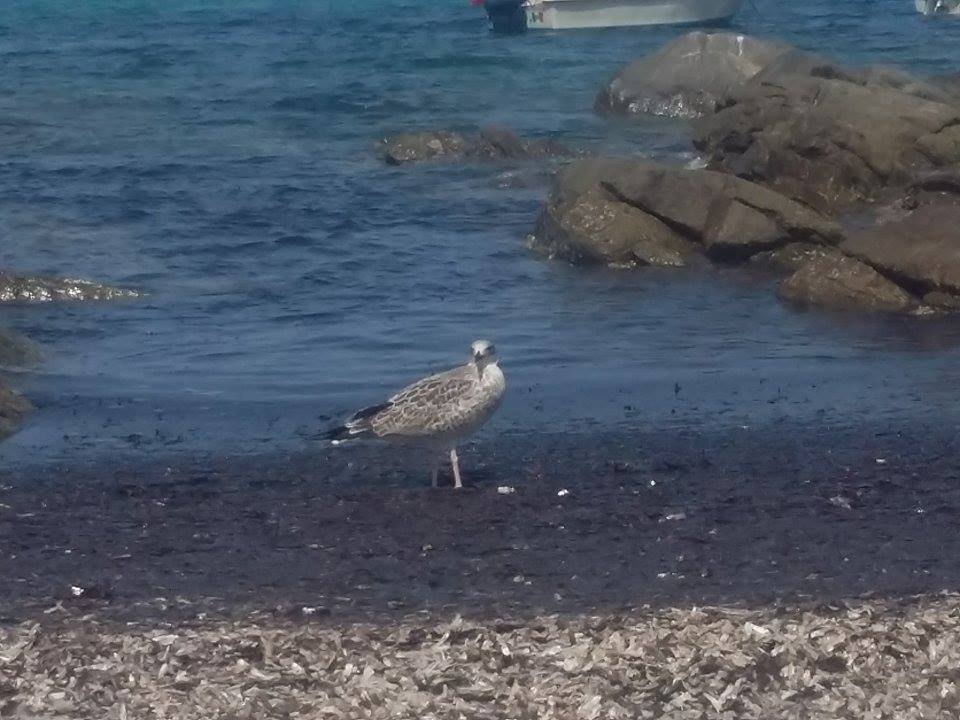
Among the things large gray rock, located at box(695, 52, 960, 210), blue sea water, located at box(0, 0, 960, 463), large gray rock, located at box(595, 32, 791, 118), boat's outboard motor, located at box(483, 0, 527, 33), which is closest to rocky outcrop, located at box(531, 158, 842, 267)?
blue sea water, located at box(0, 0, 960, 463)

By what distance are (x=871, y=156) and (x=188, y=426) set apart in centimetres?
1033

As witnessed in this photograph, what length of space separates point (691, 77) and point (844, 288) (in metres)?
16.0

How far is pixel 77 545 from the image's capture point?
25.7 feet

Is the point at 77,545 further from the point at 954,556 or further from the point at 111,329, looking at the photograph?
the point at 111,329

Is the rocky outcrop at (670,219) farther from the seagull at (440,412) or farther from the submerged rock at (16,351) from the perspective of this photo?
the seagull at (440,412)

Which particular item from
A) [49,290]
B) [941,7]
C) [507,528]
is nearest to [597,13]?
[941,7]

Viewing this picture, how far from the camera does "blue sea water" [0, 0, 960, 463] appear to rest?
37.0 ft

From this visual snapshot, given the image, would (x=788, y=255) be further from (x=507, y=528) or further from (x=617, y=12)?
(x=617, y=12)

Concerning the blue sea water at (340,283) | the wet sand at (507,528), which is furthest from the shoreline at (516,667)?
the blue sea water at (340,283)

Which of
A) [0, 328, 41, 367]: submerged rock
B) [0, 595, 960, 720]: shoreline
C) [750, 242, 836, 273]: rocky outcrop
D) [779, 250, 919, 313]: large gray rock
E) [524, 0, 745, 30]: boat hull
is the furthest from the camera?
[524, 0, 745, 30]: boat hull

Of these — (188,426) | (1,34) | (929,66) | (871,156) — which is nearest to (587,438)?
(188,426)

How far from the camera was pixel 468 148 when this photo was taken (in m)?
25.0

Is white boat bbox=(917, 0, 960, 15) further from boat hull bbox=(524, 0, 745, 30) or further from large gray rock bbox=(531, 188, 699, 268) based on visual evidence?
large gray rock bbox=(531, 188, 699, 268)

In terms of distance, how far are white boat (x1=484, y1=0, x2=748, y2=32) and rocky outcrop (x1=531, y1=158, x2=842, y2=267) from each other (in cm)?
2839
